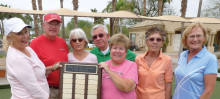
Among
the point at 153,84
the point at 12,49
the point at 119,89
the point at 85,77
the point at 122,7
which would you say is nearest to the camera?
the point at 12,49

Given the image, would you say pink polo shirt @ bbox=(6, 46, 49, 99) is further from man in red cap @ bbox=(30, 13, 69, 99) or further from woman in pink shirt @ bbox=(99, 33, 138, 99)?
woman in pink shirt @ bbox=(99, 33, 138, 99)

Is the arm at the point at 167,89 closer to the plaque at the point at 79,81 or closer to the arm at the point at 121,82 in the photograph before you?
the arm at the point at 121,82

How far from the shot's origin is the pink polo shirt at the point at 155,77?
2.13 m

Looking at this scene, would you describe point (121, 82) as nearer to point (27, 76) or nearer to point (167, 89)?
point (167, 89)

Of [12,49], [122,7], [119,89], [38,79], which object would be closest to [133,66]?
[119,89]

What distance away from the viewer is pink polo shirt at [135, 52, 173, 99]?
2131mm

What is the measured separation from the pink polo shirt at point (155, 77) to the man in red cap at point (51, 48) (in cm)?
126

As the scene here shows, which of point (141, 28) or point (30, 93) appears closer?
point (30, 93)

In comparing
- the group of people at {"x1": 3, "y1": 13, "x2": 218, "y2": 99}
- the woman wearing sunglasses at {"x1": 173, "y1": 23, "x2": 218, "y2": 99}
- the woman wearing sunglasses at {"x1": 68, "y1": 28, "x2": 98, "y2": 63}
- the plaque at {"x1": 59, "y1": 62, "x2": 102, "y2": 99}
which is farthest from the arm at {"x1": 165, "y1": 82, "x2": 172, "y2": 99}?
the woman wearing sunglasses at {"x1": 68, "y1": 28, "x2": 98, "y2": 63}

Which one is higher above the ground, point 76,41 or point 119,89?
point 76,41

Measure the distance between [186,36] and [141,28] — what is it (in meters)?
20.1

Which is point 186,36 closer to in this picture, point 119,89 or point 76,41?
point 119,89

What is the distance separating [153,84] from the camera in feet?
7.00

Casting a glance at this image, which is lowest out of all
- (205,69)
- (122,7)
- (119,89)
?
(119,89)
